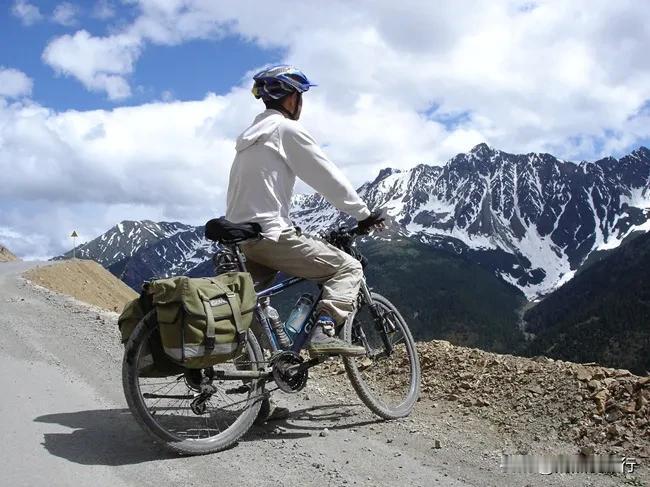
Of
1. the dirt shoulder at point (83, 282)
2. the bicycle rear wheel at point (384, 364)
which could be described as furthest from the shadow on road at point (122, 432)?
the dirt shoulder at point (83, 282)

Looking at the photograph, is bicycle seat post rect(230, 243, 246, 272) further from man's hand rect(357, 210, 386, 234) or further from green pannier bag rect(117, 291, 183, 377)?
man's hand rect(357, 210, 386, 234)

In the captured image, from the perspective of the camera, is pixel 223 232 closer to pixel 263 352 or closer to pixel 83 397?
pixel 263 352

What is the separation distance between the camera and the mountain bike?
5.35m

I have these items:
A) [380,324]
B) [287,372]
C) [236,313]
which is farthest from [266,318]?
[380,324]

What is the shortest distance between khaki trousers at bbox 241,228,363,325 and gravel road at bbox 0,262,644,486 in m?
1.35

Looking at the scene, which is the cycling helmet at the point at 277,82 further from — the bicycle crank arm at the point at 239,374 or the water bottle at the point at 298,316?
the bicycle crank arm at the point at 239,374

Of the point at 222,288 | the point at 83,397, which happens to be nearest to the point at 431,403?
the point at 222,288

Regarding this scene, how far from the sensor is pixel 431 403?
789 centimetres

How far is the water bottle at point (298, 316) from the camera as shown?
21.4 ft

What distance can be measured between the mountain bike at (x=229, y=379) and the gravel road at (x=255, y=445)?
22 centimetres

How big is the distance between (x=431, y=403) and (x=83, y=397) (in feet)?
13.8

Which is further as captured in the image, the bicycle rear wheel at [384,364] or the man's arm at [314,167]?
the bicycle rear wheel at [384,364]

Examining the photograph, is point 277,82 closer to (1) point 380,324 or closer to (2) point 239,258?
(2) point 239,258

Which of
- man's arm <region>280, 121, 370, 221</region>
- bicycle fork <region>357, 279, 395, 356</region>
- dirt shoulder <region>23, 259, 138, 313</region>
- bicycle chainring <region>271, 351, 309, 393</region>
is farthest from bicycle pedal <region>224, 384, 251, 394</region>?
dirt shoulder <region>23, 259, 138, 313</region>
